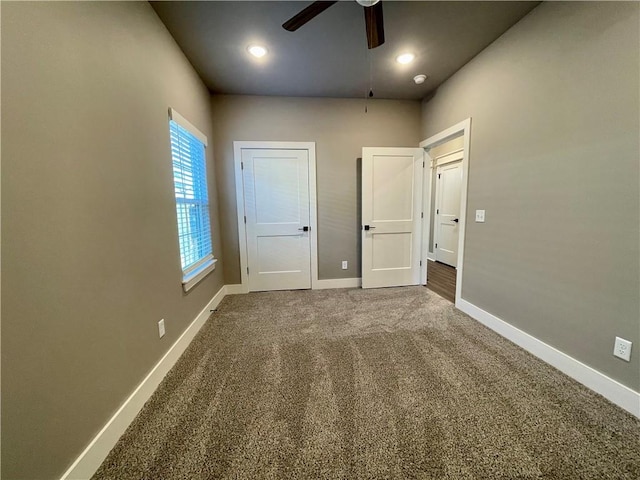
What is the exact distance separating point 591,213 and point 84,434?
2.88 meters

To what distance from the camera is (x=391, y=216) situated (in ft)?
10.5

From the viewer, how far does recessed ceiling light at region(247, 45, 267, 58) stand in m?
2.00

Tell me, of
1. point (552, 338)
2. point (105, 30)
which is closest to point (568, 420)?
point (552, 338)

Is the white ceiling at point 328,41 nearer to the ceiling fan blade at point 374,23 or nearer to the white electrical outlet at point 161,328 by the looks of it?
the ceiling fan blade at point 374,23

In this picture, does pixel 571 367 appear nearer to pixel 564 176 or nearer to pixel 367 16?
pixel 564 176

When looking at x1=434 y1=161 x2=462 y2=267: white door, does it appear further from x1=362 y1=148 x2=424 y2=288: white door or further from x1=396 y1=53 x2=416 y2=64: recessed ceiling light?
x1=396 y1=53 x2=416 y2=64: recessed ceiling light

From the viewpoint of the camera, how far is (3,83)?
0.74 m

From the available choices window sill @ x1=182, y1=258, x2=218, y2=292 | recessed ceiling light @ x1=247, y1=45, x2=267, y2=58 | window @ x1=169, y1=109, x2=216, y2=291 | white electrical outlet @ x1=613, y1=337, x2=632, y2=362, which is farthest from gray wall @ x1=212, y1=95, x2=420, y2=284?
white electrical outlet @ x1=613, y1=337, x2=632, y2=362

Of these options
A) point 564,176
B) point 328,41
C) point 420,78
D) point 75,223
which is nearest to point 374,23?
point 328,41

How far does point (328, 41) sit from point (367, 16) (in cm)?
72

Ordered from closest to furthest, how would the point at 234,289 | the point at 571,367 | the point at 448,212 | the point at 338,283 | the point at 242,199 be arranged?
the point at 571,367 → the point at 242,199 → the point at 234,289 → the point at 338,283 → the point at 448,212

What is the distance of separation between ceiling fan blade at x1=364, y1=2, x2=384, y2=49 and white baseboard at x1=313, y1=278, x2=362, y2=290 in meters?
2.58

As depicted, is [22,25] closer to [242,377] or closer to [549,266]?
[242,377]

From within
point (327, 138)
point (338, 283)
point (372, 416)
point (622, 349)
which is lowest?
point (372, 416)
